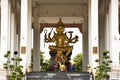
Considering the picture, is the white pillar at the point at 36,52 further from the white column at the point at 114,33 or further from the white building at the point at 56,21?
the white column at the point at 114,33

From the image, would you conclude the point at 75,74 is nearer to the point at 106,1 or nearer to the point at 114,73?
the point at 114,73

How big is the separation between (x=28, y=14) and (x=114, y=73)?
19.8 feet

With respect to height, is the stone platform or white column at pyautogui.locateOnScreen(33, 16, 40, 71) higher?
white column at pyautogui.locateOnScreen(33, 16, 40, 71)

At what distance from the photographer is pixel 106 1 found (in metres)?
27.1

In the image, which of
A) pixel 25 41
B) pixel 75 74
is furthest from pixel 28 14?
pixel 75 74

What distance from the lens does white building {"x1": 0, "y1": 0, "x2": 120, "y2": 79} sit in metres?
23.1

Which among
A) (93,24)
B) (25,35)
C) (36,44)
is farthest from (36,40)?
(93,24)

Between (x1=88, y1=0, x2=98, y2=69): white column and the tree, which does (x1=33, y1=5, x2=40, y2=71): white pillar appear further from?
the tree

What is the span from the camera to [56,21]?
1262 inches

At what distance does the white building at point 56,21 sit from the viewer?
2314 cm

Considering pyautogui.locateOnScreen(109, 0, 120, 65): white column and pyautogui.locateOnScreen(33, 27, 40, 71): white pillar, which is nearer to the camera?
pyautogui.locateOnScreen(109, 0, 120, 65): white column

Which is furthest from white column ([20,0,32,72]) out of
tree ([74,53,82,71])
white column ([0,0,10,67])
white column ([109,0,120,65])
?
tree ([74,53,82,71])

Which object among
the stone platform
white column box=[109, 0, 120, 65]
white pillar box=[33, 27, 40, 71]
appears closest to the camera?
the stone platform

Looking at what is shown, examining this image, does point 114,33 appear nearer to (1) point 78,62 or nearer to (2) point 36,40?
(2) point 36,40
